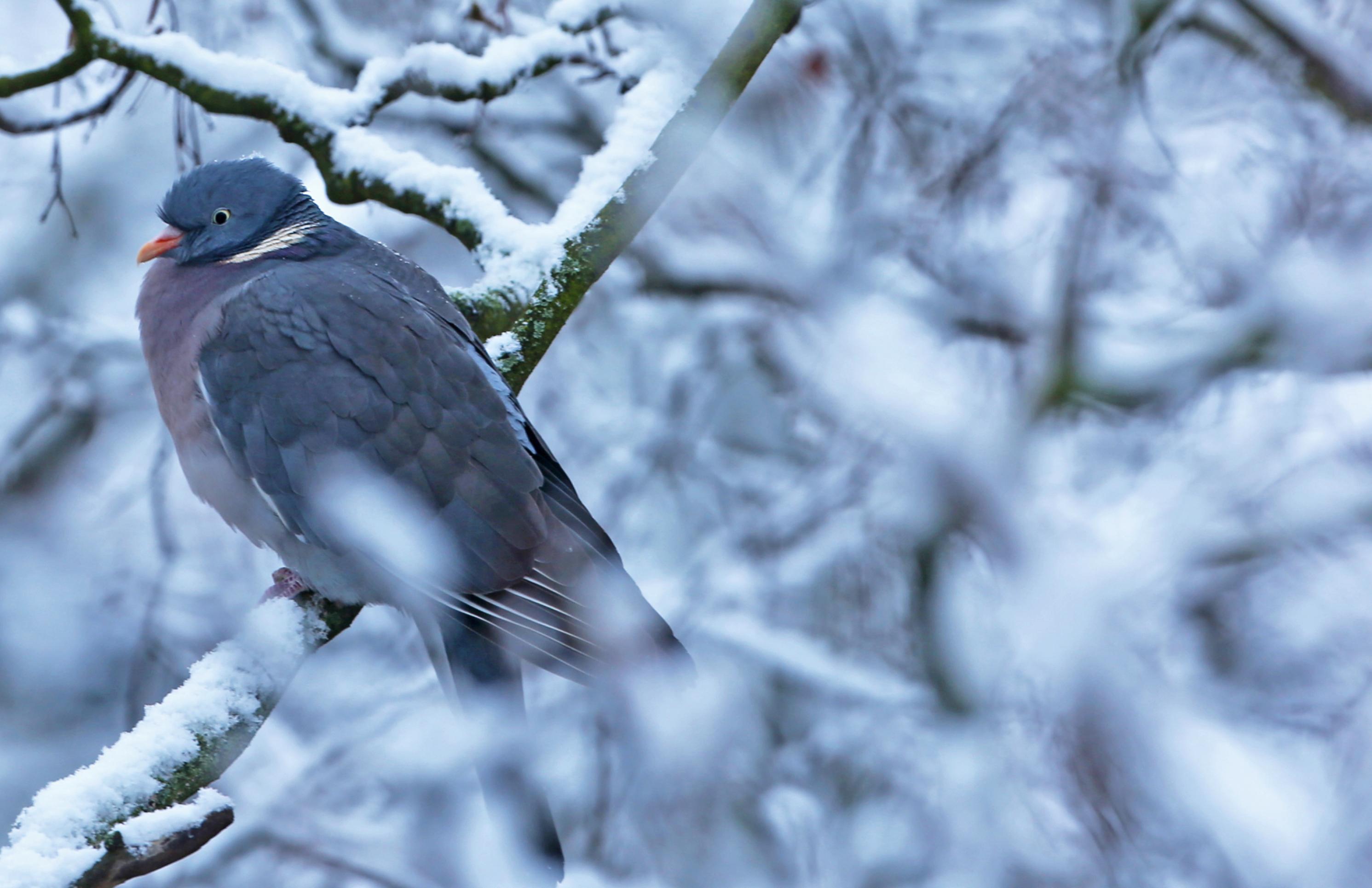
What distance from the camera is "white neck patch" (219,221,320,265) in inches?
112

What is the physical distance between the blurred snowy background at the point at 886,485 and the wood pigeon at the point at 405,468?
3.39ft

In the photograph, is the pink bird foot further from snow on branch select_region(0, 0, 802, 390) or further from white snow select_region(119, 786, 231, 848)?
white snow select_region(119, 786, 231, 848)

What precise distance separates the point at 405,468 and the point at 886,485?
6.90 ft

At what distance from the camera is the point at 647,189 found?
9.65 ft

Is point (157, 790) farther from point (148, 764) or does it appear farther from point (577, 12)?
point (577, 12)

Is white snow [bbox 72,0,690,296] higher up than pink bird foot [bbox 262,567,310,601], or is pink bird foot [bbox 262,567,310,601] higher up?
white snow [bbox 72,0,690,296]

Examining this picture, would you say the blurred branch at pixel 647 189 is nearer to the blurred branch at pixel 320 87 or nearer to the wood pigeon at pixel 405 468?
the wood pigeon at pixel 405 468

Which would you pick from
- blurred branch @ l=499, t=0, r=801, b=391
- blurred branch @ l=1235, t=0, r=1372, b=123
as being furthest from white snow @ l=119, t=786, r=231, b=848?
blurred branch @ l=1235, t=0, r=1372, b=123

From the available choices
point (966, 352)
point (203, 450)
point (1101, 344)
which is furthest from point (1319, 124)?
point (203, 450)

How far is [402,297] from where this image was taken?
2662 mm

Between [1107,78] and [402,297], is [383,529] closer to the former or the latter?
[402,297]

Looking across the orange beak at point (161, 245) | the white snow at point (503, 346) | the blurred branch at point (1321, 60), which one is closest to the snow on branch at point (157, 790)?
the white snow at point (503, 346)

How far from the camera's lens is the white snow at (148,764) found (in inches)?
67.9

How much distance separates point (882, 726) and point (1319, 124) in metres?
2.54
